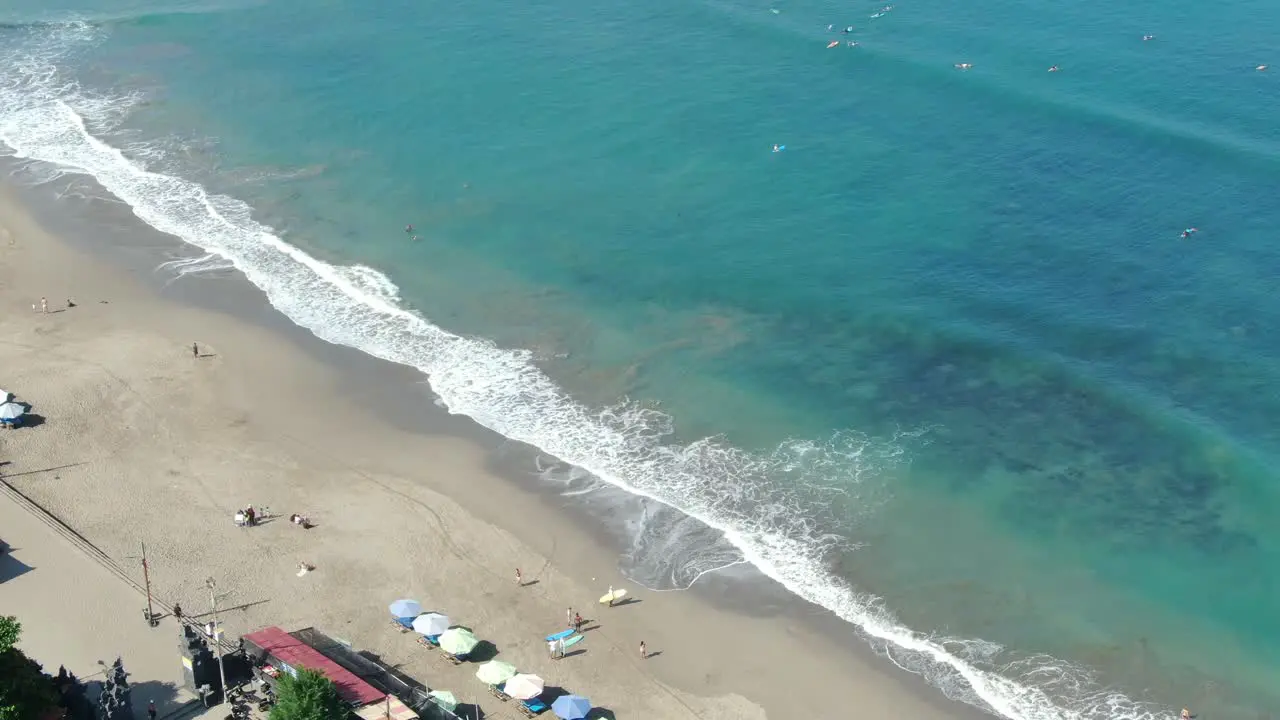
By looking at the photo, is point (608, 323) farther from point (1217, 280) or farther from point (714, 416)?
point (1217, 280)

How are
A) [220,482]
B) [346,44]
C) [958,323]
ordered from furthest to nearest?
1. [346,44]
2. [958,323]
3. [220,482]

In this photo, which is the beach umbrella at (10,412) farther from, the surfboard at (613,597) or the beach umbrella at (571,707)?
the beach umbrella at (571,707)

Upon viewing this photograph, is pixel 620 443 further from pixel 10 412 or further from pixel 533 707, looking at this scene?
pixel 10 412

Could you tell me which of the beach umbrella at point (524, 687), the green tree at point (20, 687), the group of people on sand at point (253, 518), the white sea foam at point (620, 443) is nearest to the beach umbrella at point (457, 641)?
the beach umbrella at point (524, 687)

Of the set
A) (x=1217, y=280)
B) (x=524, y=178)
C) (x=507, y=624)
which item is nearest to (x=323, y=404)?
(x=507, y=624)

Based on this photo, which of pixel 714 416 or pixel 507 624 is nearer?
pixel 507 624

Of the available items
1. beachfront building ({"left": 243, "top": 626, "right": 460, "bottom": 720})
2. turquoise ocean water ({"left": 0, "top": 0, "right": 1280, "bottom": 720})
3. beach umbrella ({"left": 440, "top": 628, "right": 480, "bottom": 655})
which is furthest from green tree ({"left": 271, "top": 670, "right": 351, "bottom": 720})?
turquoise ocean water ({"left": 0, "top": 0, "right": 1280, "bottom": 720})

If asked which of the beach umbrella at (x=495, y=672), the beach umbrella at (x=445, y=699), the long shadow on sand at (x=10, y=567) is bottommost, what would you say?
the beach umbrella at (x=495, y=672)
